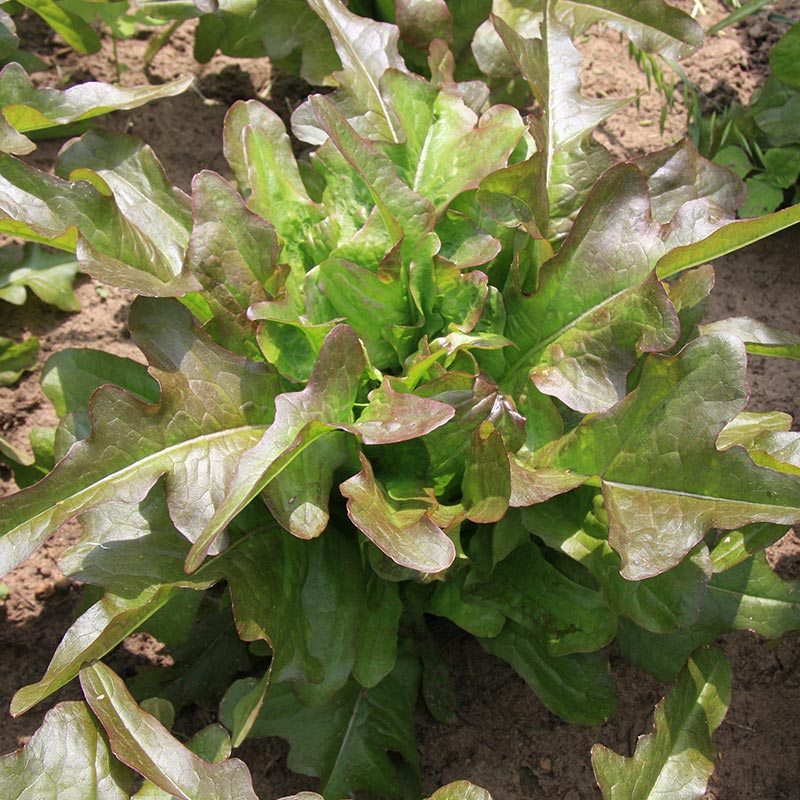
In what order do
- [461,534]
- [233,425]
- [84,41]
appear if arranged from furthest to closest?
[84,41] < [461,534] < [233,425]

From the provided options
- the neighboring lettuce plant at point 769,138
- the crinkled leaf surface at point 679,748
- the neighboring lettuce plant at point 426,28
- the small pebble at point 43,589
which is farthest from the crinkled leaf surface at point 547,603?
the neighboring lettuce plant at point 769,138

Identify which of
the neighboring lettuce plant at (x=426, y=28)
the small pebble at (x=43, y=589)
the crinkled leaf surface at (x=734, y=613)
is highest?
the neighboring lettuce plant at (x=426, y=28)

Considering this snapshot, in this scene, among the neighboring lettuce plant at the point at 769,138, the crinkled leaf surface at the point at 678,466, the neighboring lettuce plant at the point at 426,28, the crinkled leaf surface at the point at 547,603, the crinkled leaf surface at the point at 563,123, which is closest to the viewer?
the crinkled leaf surface at the point at 678,466

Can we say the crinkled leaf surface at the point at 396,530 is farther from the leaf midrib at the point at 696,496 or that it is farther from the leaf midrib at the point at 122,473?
the leaf midrib at the point at 696,496

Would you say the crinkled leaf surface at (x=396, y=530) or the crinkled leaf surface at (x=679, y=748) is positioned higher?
the crinkled leaf surface at (x=396, y=530)

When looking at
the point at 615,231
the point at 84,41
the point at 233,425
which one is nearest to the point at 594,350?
the point at 615,231

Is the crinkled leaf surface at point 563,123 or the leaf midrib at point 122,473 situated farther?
the crinkled leaf surface at point 563,123

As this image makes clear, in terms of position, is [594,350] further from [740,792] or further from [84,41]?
[84,41]

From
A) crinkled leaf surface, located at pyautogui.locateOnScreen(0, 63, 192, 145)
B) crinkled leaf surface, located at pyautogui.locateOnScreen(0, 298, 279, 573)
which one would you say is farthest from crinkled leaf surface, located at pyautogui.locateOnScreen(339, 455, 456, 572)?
crinkled leaf surface, located at pyautogui.locateOnScreen(0, 63, 192, 145)
